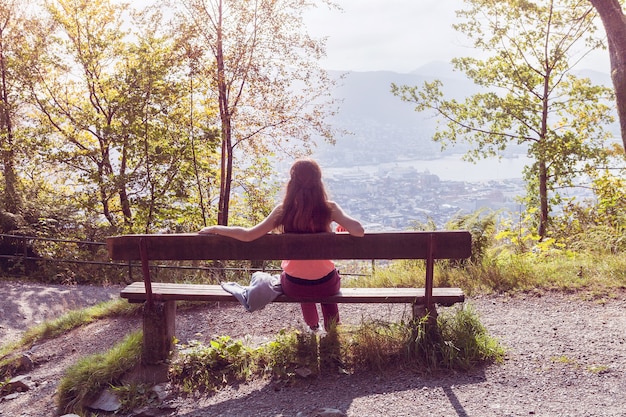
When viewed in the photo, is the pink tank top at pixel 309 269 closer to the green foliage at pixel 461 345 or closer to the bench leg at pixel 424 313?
the bench leg at pixel 424 313

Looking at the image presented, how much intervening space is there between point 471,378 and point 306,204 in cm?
178

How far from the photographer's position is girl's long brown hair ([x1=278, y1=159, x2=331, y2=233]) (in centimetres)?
459

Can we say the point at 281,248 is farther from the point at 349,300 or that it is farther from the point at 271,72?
the point at 271,72

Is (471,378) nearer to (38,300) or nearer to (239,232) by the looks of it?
(239,232)

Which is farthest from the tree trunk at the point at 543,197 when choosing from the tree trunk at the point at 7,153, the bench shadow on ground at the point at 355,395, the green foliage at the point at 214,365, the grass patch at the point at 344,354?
the tree trunk at the point at 7,153

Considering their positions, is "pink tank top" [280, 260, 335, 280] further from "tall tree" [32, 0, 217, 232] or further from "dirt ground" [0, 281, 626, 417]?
"tall tree" [32, 0, 217, 232]

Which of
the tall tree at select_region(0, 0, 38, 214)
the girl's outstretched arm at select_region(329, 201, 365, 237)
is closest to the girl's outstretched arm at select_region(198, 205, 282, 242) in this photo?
the girl's outstretched arm at select_region(329, 201, 365, 237)

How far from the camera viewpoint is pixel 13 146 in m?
15.2

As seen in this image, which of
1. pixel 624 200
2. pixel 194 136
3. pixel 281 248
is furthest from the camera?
pixel 194 136

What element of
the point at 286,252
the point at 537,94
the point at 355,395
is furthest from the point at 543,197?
the point at 355,395

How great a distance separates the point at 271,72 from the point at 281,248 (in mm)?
8752

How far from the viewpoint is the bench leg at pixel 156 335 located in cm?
472

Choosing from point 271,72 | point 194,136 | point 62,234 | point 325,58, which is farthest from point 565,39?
point 62,234

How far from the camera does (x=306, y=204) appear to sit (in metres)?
4.58
